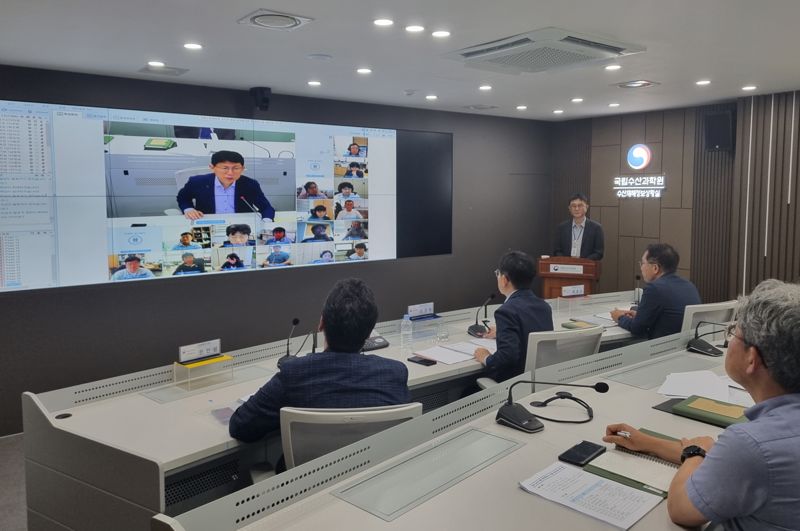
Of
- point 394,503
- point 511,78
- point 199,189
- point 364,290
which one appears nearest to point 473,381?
point 364,290

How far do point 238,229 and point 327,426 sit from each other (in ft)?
13.1

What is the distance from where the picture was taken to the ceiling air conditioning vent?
375 centimetres

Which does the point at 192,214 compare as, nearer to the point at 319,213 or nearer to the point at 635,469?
the point at 319,213

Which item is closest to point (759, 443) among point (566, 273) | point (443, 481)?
point (443, 481)

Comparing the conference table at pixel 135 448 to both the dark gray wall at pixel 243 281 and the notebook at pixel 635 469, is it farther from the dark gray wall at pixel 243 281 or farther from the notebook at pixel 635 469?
the dark gray wall at pixel 243 281

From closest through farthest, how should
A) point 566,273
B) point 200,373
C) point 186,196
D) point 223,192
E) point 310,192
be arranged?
point 200,373 → point 186,196 → point 223,192 → point 566,273 → point 310,192

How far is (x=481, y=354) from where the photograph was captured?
339cm

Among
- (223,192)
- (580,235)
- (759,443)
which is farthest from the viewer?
(580,235)

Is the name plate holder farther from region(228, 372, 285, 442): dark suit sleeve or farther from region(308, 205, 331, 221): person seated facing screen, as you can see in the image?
region(308, 205, 331, 221): person seated facing screen

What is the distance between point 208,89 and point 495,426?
435 centimetres

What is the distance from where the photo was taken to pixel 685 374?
2918mm

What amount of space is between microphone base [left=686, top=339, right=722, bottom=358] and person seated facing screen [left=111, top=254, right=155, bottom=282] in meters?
4.12

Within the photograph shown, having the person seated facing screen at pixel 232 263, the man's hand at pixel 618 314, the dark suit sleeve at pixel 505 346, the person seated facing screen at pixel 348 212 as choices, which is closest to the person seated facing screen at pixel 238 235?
the person seated facing screen at pixel 232 263

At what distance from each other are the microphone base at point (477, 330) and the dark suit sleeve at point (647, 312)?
0.98m
